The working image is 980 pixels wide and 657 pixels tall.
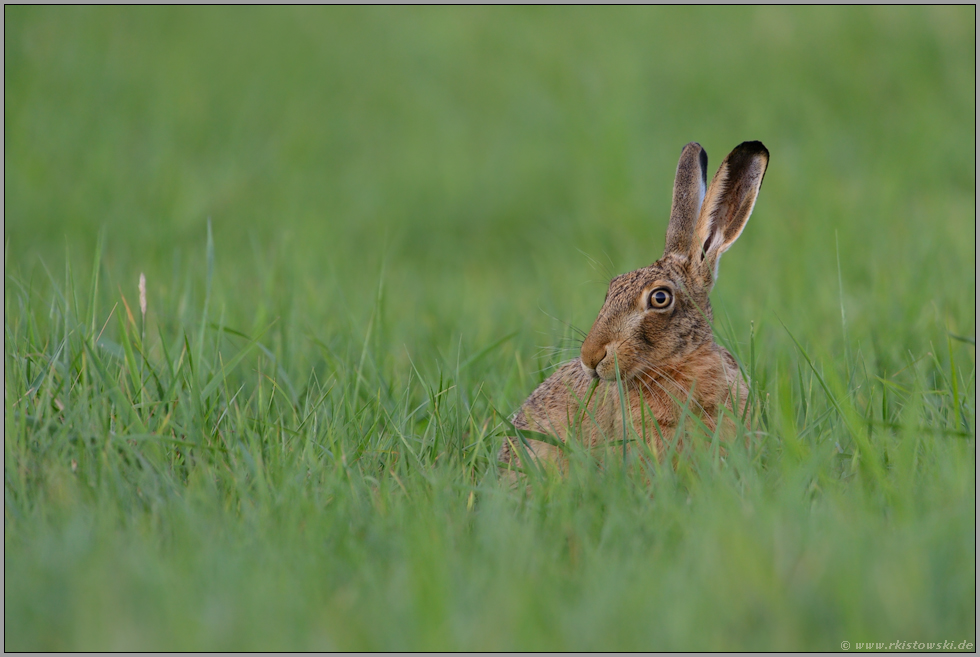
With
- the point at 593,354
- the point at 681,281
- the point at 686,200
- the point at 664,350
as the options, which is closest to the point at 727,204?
the point at 686,200

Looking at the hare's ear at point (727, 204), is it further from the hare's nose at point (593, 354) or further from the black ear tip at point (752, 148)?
the hare's nose at point (593, 354)

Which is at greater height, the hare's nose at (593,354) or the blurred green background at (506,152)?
the blurred green background at (506,152)

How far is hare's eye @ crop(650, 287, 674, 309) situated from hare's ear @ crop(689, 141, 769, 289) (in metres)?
0.33

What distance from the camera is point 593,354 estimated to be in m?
3.64

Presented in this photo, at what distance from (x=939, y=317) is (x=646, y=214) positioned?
3.49 meters

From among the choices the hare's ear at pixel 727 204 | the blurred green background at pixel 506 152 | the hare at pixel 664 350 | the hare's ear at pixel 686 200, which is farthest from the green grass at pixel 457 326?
the hare's ear at pixel 686 200

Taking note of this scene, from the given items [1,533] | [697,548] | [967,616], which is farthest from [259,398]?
[967,616]

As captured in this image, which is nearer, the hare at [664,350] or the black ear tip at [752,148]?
the hare at [664,350]

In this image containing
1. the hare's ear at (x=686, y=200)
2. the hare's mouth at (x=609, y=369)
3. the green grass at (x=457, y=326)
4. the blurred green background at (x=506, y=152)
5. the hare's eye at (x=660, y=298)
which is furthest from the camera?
the blurred green background at (x=506, y=152)

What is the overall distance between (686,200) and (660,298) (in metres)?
0.60

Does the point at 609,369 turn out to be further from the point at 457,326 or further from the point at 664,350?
the point at 457,326

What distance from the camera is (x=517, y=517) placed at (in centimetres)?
287

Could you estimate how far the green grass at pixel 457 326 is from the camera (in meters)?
2.26

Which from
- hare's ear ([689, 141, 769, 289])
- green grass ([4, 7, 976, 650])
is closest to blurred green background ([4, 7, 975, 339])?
green grass ([4, 7, 976, 650])
